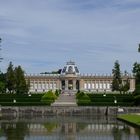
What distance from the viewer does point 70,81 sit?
391ft

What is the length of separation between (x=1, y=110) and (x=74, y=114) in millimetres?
5805

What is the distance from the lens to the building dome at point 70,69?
11912 centimetres

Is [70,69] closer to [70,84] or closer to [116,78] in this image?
[70,84]

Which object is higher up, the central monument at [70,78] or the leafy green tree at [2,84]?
the central monument at [70,78]

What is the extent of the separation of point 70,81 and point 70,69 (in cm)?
269

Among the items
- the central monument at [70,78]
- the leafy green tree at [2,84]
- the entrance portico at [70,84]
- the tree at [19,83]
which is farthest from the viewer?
the central monument at [70,78]

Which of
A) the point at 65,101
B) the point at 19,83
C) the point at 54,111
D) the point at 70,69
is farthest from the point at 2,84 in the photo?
the point at 70,69

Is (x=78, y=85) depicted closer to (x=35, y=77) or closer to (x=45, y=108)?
(x=35, y=77)

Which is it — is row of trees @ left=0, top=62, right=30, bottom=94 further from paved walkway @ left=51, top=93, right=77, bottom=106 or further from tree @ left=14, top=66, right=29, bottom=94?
paved walkway @ left=51, top=93, right=77, bottom=106

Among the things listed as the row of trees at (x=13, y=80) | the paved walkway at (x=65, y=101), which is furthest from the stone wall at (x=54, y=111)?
the row of trees at (x=13, y=80)

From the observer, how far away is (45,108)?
42469mm

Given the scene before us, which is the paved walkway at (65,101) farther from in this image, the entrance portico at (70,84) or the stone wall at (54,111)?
the entrance portico at (70,84)

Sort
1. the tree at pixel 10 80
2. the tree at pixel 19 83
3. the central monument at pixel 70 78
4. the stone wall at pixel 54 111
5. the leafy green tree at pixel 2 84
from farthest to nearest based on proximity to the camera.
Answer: the central monument at pixel 70 78 < the tree at pixel 19 83 < the tree at pixel 10 80 < the leafy green tree at pixel 2 84 < the stone wall at pixel 54 111

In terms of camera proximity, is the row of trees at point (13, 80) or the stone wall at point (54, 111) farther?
the row of trees at point (13, 80)
